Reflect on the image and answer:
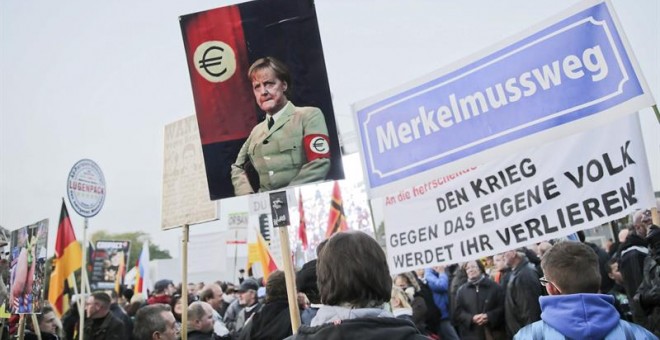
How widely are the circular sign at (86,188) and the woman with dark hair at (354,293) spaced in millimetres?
6496

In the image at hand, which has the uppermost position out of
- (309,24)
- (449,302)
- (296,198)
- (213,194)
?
(296,198)

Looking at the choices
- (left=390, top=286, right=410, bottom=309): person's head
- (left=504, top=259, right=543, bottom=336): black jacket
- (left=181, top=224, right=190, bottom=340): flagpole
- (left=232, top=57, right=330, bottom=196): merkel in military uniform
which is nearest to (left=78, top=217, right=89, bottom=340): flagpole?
(left=181, top=224, right=190, bottom=340): flagpole

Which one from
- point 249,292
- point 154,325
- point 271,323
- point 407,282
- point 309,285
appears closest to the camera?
point 309,285

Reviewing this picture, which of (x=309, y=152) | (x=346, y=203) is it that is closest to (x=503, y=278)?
(x=346, y=203)

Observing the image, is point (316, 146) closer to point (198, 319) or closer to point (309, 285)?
point (309, 285)

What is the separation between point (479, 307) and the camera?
27.1 ft

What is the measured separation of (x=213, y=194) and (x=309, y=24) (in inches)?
57.1

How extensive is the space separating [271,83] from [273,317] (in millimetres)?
2153

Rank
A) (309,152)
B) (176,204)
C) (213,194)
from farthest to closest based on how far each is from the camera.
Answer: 1. (176,204)
2. (213,194)
3. (309,152)

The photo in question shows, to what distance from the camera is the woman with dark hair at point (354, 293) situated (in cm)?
210

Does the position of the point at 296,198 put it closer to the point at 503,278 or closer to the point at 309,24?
the point at 503,278

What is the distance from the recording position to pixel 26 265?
22.5ft

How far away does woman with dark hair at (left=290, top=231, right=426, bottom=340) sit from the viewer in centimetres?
210

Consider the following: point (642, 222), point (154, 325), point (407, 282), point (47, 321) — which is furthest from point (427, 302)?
point (47, 321)
